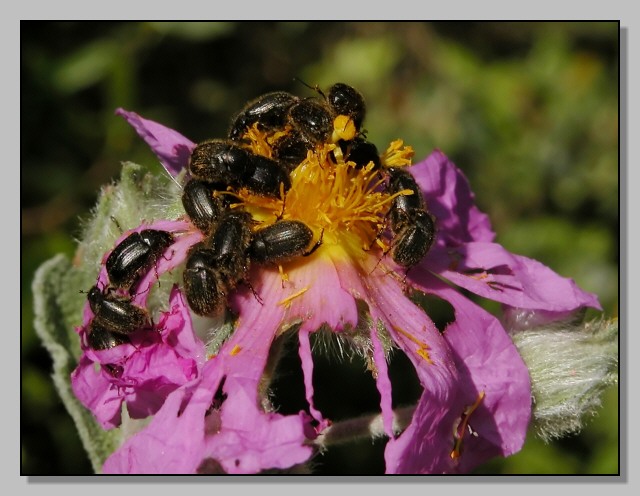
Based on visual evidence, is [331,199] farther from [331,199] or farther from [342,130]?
[342,130]

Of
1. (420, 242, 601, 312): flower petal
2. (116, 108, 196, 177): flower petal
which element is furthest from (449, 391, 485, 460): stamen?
(116, 108, 196, 177): flower petal

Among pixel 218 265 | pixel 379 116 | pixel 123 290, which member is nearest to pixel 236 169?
pixel 218 265

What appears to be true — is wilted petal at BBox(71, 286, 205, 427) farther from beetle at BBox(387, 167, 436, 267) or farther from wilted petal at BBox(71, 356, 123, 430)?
beetle at BBox(387, 167, 436, 267)

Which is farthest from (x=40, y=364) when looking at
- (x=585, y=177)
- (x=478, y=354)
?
(x=585, y=177)

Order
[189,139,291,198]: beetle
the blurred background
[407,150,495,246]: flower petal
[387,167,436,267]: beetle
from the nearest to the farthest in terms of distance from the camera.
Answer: [189,139,291,198]: beetle
[387,167,436,267]: beetle
[407,150,495,246]: flower petal
the blurred background

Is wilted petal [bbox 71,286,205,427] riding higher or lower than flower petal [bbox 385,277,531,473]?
higher

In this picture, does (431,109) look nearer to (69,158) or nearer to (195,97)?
(195,97)

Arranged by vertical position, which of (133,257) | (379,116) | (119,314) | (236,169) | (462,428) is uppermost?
(236,169)
